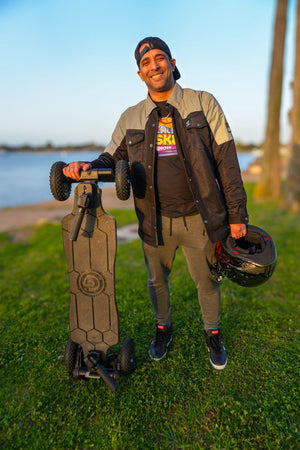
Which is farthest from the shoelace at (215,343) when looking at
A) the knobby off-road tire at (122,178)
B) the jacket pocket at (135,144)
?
the jacket pocket at (135,144)

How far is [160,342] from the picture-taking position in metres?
2.99

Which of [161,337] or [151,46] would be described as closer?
[151,46]

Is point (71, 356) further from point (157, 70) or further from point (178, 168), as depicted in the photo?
point (157, 70)

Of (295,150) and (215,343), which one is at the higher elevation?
(295,150)

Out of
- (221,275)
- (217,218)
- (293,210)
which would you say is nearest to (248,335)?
(221,275)

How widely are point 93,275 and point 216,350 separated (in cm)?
129

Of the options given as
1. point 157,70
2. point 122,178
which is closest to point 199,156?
point 122,178

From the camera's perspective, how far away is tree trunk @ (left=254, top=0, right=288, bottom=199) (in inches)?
404

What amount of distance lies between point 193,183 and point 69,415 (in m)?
1.92

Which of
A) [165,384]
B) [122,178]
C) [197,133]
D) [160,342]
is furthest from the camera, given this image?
[160,342]

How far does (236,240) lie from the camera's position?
2.70 m

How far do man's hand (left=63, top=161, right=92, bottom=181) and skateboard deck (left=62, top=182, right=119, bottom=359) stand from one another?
77 mm

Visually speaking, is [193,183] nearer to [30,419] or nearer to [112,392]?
[112,392]

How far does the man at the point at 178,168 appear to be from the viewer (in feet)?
7.88
